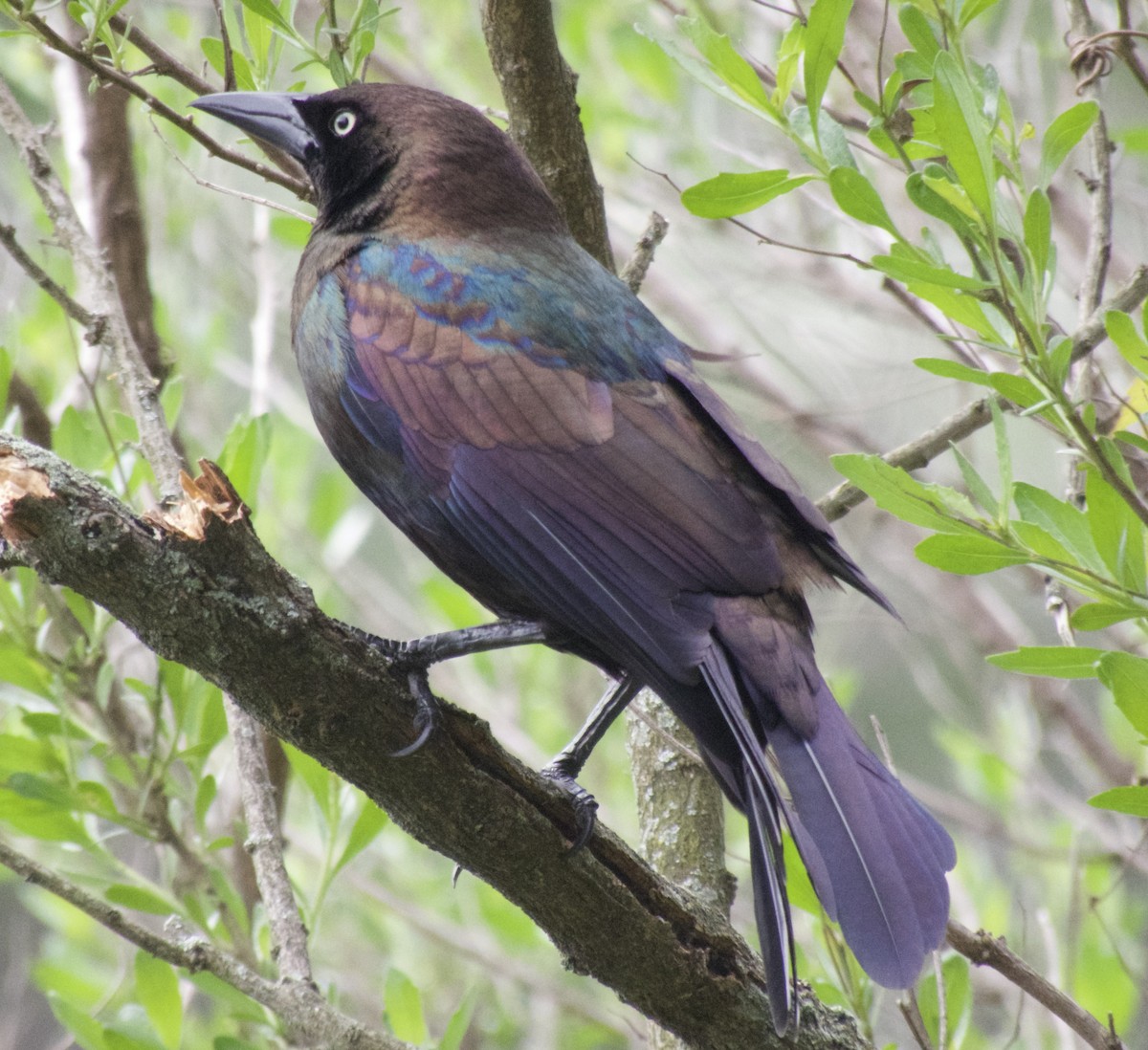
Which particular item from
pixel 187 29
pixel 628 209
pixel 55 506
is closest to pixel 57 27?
pixel 187 29

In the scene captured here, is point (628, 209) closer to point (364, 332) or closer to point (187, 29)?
point (187, 29)

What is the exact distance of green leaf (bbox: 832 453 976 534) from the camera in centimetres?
204

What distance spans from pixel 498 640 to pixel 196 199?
3.09m

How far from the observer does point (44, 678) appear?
3.07 meters

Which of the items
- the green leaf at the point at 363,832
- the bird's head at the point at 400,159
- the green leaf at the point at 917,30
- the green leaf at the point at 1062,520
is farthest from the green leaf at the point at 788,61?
the green leaf at the point at 363,832

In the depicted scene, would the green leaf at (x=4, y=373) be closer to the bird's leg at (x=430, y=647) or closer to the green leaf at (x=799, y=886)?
the bird's leg at (x=430, y=647)

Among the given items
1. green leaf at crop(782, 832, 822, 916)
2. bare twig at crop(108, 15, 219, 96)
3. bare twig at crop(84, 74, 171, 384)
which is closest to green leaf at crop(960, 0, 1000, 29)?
green leaf at crop(782, 832, 822, 916)

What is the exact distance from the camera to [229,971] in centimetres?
252

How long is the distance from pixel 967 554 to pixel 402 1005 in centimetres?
155

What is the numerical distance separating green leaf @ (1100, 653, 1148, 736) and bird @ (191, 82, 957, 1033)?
1.67ft

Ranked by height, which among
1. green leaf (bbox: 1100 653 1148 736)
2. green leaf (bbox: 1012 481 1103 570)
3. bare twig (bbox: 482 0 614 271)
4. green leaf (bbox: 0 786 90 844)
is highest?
bare twig (bbox: 482 0 614 271)

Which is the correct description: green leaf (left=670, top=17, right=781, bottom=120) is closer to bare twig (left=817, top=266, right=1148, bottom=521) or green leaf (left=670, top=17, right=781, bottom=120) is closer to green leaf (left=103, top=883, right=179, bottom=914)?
bare twig (left=817, top=266, right=1148, bottom=521)

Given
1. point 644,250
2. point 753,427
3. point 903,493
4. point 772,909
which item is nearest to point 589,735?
point 772,909

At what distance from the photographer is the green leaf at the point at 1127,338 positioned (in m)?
2.04
